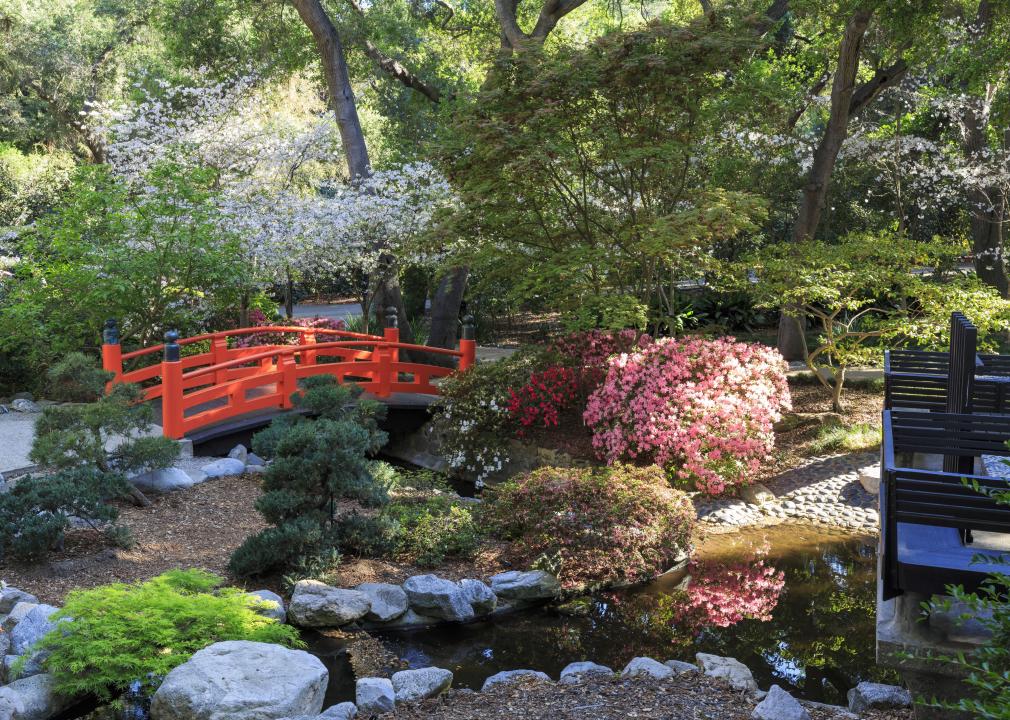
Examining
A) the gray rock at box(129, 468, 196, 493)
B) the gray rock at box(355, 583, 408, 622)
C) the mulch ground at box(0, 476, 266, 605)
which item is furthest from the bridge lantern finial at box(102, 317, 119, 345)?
the gray rock at box(355, 583, 408, 622)

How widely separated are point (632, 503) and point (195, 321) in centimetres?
767

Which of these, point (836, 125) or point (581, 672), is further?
point (836, 125)

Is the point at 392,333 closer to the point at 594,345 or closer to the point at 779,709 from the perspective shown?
the point at 594,345

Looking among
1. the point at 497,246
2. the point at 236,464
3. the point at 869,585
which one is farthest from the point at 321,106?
the point at 869,585

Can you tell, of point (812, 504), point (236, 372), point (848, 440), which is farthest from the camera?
point (236, 372)

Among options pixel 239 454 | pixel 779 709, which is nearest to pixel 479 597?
pixel 779 709

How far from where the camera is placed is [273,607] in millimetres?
5887

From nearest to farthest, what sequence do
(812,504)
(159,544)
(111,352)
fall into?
(159,544), (812,504), (111,352)

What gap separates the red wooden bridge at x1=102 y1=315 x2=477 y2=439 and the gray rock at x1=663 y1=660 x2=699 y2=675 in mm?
5416

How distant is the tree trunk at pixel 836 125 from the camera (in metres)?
13.1

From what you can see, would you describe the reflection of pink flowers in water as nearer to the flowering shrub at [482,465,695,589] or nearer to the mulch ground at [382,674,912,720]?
the flowering shrub at [482,465,695,589]

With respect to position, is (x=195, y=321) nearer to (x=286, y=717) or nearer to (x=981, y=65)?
(x=286, y=717)

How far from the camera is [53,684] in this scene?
4.88 metres

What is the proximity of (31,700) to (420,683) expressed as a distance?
81.0 inches
